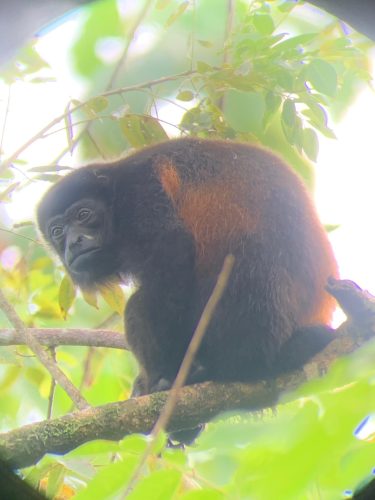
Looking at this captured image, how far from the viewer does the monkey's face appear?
3107mm

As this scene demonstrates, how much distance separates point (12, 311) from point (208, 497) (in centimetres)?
157

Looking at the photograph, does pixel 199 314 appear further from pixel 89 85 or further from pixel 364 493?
pixel 364 493

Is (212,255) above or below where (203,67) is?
below

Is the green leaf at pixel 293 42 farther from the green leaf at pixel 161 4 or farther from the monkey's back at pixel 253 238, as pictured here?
the green leaf at pixel 161 4

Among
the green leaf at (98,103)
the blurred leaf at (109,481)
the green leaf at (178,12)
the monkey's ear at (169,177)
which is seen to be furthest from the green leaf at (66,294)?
the blurred leaf at (109,481)

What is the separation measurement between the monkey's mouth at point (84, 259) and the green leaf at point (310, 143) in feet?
3.51

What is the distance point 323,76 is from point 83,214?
1.35m

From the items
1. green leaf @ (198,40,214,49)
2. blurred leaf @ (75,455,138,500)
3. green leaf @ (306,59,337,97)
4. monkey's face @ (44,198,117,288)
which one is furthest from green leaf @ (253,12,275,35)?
blurred leaf @ (75,455,138,500)

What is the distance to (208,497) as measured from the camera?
1271mm

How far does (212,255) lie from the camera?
2.79m

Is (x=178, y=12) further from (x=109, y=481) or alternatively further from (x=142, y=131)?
(x=109, y=481)

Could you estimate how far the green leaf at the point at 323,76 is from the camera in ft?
8.13

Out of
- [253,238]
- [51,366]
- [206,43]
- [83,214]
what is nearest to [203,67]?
[206,43]

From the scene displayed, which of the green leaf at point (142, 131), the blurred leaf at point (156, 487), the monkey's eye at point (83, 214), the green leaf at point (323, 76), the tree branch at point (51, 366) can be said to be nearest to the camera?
the blurred leaf at point (156, 487)
